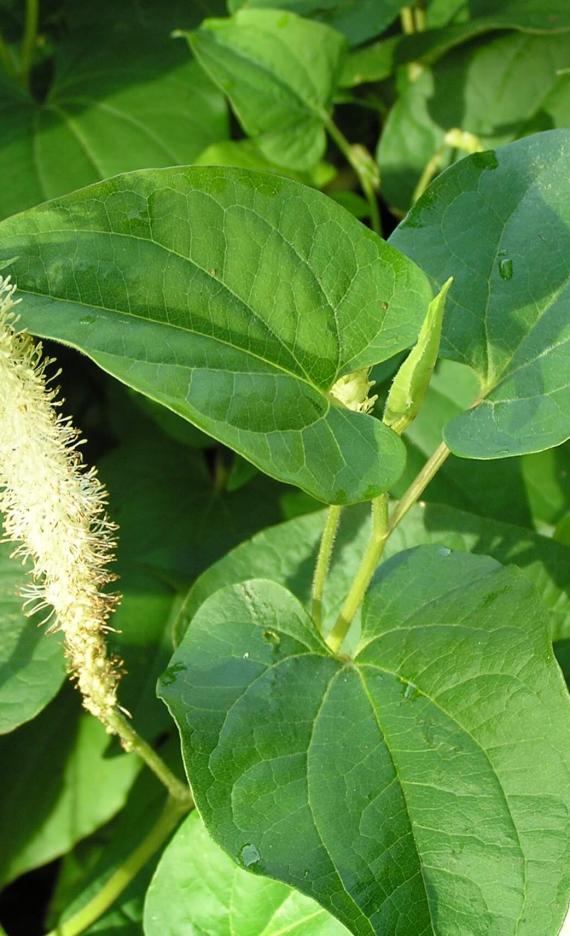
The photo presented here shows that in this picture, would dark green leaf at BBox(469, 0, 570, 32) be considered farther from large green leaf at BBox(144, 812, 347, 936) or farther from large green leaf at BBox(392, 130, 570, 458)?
large green leaf at BBox(144, 812, 347, 936)

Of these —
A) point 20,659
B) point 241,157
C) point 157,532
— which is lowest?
point 157,532

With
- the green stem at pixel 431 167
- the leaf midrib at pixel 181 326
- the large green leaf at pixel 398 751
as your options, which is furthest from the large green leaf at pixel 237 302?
the green stem at pixel 431 167

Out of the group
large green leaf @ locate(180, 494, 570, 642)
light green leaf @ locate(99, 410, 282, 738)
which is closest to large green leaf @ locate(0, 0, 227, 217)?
light green leaf @ locate(99, 410, 282, 738)

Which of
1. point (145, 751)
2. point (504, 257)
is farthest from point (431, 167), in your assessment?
point (145, 751)

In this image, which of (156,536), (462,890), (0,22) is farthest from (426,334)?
(0,22)

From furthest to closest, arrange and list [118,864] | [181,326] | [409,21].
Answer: [409,21]
[118,864]
[181,326]

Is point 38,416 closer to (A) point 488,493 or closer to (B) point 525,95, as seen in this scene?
(A) point 488,493

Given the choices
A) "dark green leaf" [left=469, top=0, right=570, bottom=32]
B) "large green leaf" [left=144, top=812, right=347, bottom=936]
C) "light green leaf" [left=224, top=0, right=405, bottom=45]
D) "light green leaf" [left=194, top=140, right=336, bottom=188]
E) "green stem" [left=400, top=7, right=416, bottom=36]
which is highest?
"light green leaf" [left=224, top=0, right=405, bottom=45]

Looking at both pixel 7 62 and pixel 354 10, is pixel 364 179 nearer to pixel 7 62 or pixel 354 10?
pixel 354 10
